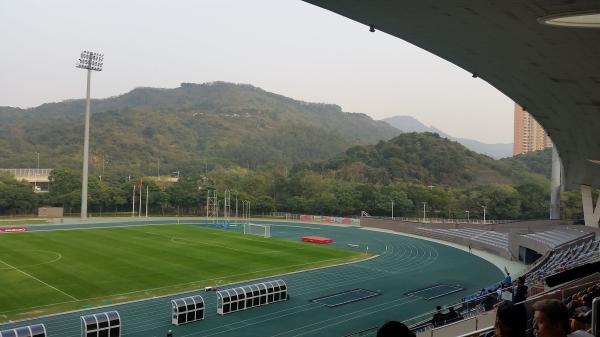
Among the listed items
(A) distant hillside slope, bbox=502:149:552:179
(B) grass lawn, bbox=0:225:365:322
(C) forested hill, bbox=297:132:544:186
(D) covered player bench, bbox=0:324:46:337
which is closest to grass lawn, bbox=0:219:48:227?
(B) grass lawn, bbox=0:225:365:322

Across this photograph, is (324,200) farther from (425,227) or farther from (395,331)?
(395,331)

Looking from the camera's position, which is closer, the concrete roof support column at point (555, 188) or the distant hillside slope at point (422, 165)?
the concrete roof support column at point (555, 188)

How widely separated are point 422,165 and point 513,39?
105 m

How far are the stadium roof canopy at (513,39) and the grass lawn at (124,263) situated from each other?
19297 millimetres

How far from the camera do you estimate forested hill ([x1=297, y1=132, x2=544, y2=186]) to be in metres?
108

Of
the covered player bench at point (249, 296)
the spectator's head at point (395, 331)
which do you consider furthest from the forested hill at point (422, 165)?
the spectator's head at point (395, 331)

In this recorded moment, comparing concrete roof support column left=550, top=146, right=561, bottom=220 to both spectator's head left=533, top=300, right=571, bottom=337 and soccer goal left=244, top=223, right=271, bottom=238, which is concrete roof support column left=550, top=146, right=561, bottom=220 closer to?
soccer goal left=244, top=223, right=271, bottom=238

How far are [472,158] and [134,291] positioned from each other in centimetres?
9924

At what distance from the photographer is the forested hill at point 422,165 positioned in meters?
108

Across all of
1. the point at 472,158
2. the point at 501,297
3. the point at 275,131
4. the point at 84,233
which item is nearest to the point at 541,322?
the point at 501,297

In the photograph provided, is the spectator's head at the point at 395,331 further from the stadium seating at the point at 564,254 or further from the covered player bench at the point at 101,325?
the stadium seating at the point at 564,254

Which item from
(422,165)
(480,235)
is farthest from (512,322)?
(422,165)

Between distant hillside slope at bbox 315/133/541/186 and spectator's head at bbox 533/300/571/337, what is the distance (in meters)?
103

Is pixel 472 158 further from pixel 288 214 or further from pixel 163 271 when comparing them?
pixel 163 271
